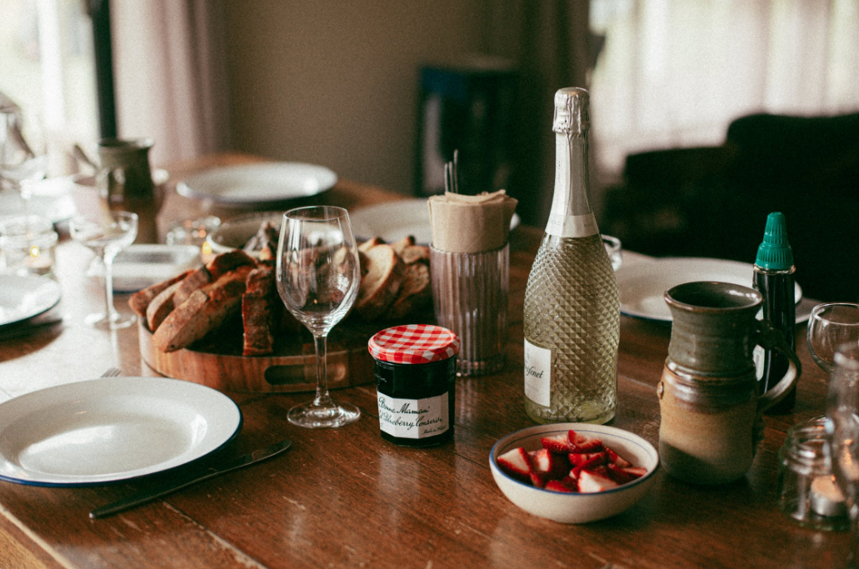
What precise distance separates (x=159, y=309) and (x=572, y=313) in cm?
55

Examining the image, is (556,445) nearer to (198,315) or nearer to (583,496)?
(583,496)

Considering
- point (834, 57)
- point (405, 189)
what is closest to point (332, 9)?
point (405, 189)

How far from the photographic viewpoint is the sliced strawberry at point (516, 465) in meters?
0.73

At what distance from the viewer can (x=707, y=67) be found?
4629 mm

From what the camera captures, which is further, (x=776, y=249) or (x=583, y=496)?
(x=776, y=249)

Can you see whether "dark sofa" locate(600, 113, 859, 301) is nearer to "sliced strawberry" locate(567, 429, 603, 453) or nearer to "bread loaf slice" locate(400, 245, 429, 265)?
"bread loaf slice" locate(400, 245, 429, 265)

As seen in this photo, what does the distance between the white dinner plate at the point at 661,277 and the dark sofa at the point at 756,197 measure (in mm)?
1138

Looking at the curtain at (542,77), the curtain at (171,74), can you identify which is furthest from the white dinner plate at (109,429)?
the curtain at (542,77)

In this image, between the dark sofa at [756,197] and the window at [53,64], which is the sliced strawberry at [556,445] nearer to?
the dark sofa at [756,197]

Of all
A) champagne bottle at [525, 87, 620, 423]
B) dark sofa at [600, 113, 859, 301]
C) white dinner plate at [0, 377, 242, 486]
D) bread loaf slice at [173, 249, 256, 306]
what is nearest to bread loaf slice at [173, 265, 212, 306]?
bread loaf slice at [173, 249, 256, 306]

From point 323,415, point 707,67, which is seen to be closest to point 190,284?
point 323,415

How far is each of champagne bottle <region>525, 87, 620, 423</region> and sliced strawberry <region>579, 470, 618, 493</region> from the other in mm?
165

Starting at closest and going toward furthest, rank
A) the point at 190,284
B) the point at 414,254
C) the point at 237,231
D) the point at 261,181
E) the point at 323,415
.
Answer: the point at 323,415
the point at 190,284
the point at 414,254
the point at 237,231
the point at 261,181

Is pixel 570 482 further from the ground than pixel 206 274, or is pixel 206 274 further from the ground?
pixel 206 274
